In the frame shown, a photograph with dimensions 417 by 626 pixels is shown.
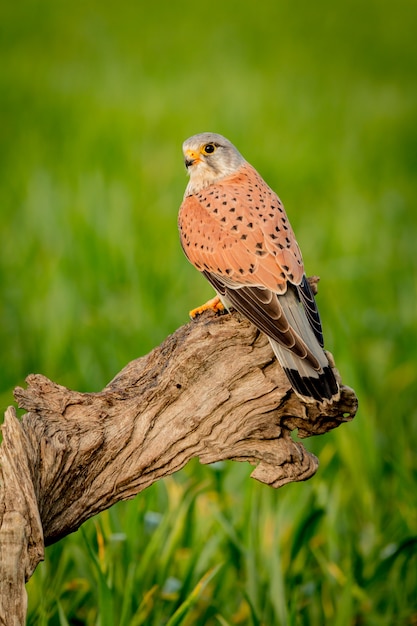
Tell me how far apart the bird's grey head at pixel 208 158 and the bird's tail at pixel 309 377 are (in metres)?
1.27

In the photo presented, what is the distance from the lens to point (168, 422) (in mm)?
3166

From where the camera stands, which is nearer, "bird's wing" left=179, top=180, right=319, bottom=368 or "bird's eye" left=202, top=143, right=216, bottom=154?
"bird's wing" left=179, top=180, right=319, bottom=368

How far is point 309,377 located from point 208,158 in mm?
1452

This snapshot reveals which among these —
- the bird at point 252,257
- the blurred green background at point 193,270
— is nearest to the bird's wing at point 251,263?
the bird at point 252,257

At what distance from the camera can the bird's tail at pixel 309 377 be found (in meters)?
3.06

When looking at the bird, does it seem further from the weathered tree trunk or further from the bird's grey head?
the weathered tree trunk

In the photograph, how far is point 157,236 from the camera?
25.4 feet

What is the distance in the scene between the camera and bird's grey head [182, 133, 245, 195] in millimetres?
4160

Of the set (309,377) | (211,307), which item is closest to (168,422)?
(309,377)

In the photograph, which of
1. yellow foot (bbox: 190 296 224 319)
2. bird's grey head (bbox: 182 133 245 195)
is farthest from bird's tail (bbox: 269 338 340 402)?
bird's grey head (bbox: 182 133 245 195)

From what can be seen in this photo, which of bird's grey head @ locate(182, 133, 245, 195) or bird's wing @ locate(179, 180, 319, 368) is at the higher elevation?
bird's grey head @ locate(182, 133, 245, 195)

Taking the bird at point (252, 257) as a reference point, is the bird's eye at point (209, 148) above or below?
above

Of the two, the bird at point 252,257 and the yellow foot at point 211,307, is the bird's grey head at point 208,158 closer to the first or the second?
the bird at point 252,257

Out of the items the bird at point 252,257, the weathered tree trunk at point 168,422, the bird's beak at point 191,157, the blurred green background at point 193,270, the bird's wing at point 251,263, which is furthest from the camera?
the bird's beak at point 191,157
